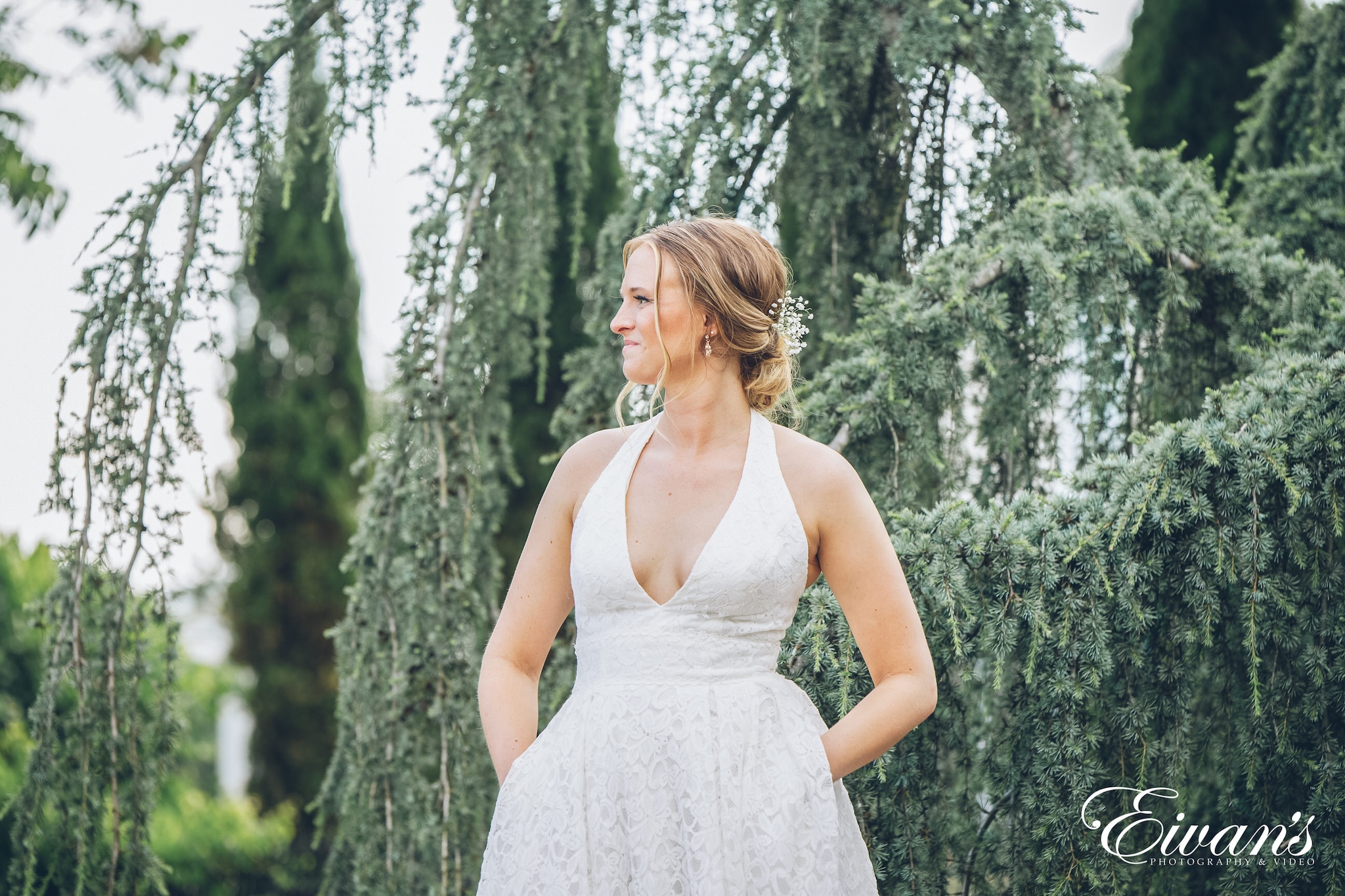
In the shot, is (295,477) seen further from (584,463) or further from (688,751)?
(688,751)

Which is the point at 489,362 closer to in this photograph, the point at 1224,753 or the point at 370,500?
the point at 370,500

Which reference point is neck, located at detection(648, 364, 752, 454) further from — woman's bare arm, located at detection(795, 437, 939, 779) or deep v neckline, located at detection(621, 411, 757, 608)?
woman's bare arm, located at detection(795, 437, 939, 779)

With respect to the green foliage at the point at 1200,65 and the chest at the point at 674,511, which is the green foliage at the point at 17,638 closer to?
the chest at the point at 674,511

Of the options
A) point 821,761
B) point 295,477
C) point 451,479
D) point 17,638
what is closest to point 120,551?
point 451,479

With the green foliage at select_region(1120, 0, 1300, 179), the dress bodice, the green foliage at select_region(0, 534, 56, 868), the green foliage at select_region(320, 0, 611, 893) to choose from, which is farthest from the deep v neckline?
the green foliage at select_region(1120, 0, 1300, 179)

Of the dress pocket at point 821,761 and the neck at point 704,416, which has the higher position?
the neck at point 704,416

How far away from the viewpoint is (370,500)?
2.30m

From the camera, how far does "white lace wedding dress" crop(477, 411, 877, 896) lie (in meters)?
1.33

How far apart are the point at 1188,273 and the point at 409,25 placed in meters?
1.82

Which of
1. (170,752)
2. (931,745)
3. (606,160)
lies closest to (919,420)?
(931,745)

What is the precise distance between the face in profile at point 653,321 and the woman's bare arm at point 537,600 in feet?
0.55

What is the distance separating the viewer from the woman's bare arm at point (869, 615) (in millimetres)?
1380

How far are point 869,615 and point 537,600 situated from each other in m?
0.49

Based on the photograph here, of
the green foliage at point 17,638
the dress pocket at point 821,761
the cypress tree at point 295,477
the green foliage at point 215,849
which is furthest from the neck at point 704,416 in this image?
the cypress tree at point 295,477
